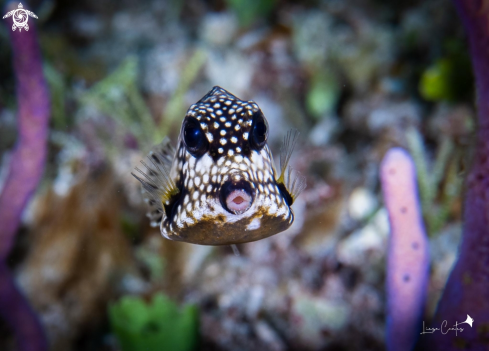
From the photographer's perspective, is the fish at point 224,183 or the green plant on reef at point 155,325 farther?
the green plant on reef at point 155,325

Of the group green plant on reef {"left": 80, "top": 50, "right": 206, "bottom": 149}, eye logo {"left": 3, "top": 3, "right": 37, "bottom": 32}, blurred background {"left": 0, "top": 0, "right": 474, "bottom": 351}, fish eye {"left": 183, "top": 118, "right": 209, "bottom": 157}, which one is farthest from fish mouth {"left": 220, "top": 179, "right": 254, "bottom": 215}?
green plant on reef {"left": 80, "top": 50, "right": 206, "bottom": 149}

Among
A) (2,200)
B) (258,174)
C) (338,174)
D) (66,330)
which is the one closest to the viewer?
(258,174)

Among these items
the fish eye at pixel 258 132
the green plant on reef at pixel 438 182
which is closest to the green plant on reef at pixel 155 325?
the fish eye at pixel 258 132

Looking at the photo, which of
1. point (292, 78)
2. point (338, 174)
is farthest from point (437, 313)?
point (292, 78)

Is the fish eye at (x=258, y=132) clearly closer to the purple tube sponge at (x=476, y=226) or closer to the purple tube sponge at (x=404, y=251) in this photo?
the purple tube sponge at (x=404, y=251)

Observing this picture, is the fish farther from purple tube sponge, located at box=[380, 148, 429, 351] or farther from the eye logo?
the eye logo

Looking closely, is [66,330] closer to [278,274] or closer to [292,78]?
[278,274]
